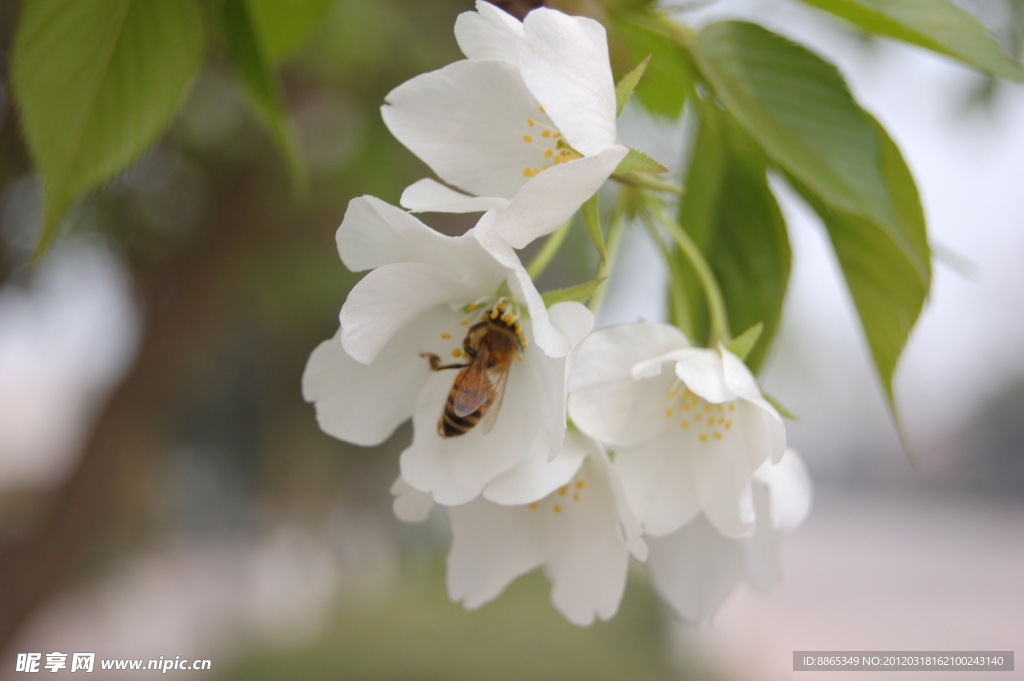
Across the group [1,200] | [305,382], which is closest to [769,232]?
[305,382]

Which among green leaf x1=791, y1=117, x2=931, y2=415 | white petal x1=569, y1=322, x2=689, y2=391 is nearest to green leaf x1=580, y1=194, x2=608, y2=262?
white petal x1=569, y1=322, x2=689, y2=391

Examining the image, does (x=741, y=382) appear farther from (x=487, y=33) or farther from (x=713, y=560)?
(x=487, y=33)

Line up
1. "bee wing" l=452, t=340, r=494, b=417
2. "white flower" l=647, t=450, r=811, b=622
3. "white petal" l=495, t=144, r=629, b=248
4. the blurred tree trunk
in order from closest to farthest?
"white petal" l=495, t=144, r=629, b=248, "bee wing" l=452, t=340, r=494, b=417, "white flower" l=647, t=450, r=811, b=622, the blurred tree trunk

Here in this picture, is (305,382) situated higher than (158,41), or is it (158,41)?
(158,41)

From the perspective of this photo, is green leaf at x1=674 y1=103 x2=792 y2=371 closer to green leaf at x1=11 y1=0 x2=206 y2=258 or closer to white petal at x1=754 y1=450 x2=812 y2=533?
white petal at x1=754 y1=450 x2=812 y2=533

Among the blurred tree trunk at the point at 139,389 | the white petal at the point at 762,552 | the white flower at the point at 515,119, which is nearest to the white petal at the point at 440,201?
the white flower at the point at 515,119

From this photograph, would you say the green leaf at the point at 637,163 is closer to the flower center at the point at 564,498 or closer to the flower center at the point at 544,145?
the flower center at the point at 544,145

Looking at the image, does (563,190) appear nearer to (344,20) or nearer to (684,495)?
(684,495)
